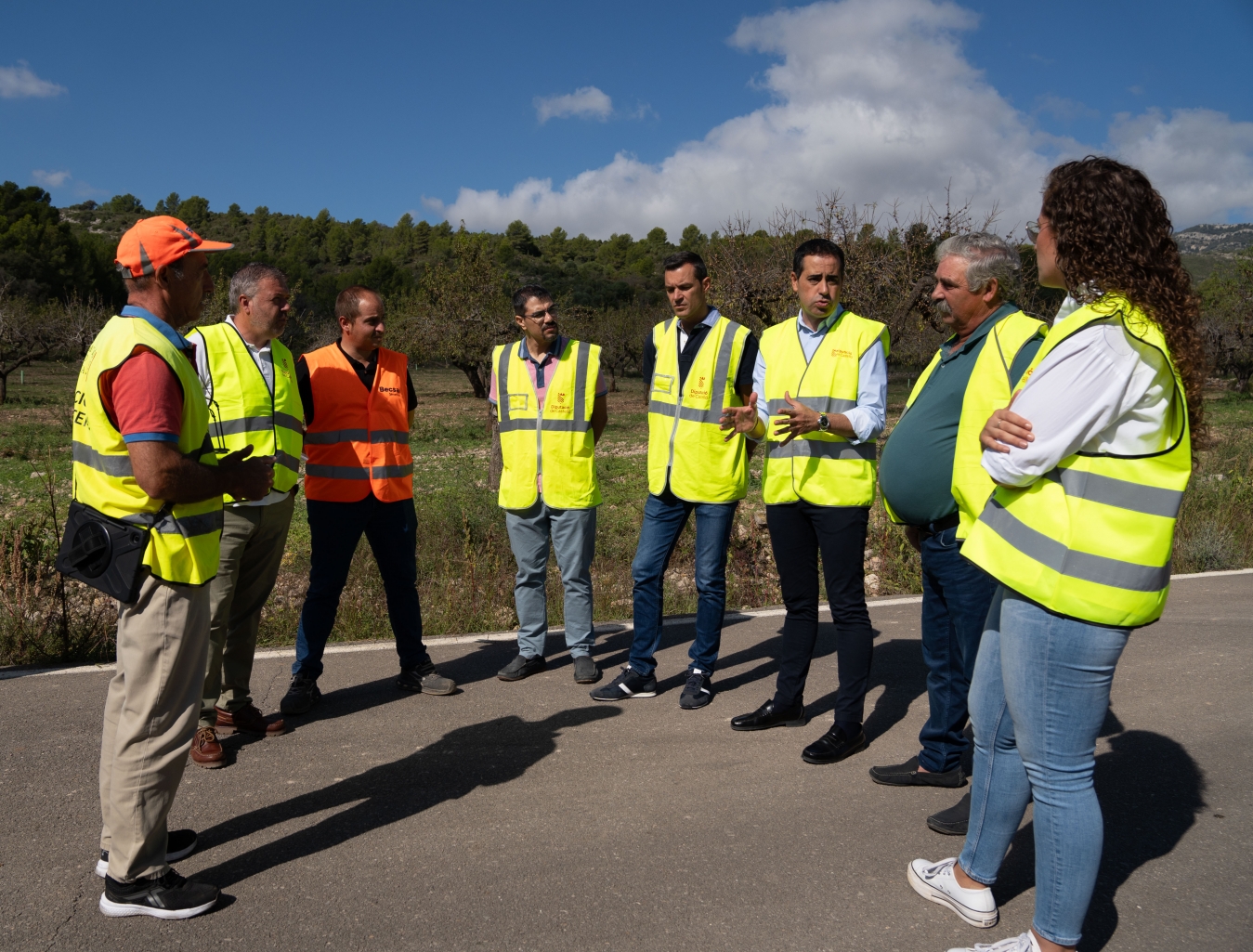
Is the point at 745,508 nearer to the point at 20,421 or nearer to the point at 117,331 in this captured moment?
the point at 117,331

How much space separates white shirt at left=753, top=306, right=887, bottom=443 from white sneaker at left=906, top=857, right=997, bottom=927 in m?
1.96

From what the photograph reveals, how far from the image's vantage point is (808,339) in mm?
4656

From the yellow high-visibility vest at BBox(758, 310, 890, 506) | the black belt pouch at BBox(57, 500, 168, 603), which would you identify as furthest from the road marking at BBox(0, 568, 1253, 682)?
the black belt pouch at BBox(57, 500, 168, 603)

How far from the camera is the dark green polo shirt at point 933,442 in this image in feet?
12.5

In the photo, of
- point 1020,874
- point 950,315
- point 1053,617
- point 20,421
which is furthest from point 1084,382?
point 20,421

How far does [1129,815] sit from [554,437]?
350cm

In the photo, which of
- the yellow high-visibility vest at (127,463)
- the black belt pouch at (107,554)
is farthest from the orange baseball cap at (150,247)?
the black belt pouch at (107,554)

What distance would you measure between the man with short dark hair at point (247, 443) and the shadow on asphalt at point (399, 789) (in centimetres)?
81

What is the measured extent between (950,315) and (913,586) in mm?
4753

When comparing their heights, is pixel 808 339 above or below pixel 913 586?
above

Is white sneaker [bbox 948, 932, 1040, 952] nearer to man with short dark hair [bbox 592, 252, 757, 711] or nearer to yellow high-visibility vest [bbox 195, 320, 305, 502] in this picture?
man with short dark hair [bbox 592, 252, 757, 711]

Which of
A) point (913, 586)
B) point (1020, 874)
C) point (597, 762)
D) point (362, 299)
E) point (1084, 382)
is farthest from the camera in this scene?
point (913, 586)

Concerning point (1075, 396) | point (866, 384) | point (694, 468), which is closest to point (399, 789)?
point (694, 468)

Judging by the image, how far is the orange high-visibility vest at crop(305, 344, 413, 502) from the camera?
5.07m
